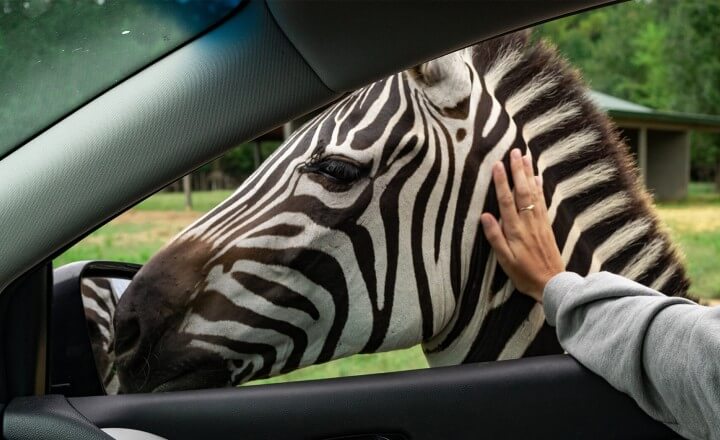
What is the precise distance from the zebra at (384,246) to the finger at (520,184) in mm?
48

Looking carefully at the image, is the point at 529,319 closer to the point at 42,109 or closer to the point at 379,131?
the point at 379,131

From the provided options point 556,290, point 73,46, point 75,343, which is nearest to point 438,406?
point 556,290

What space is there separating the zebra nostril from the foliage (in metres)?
19.4

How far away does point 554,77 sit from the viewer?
213 cm

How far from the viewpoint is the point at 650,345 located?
129cm

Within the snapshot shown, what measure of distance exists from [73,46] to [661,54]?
3888 centimetres

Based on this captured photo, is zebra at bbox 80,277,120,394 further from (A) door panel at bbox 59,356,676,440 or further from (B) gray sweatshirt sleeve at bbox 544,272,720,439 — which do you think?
(B) gray sweatshirt sleeve at bbox 544,272,720,439

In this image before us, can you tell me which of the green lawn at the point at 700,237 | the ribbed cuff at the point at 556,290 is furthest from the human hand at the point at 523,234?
the green lawn at the point at 700,237

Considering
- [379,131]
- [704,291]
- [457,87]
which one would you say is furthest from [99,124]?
[704,291]

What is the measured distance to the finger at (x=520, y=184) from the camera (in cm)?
180

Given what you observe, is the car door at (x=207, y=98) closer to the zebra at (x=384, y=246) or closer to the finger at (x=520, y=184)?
the zebra at (x=384, y=246)

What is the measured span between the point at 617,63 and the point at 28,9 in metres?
50.2

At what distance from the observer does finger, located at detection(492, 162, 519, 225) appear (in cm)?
179

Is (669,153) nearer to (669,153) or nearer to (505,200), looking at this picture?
(669,153)
